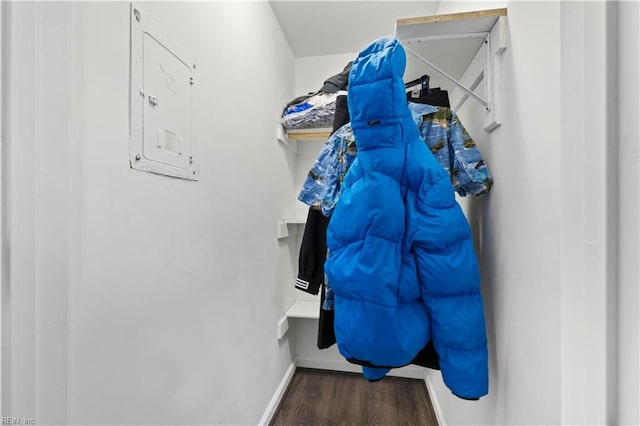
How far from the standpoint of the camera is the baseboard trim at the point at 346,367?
6.35 feet

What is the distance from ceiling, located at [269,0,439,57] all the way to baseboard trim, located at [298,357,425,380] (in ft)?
7.33

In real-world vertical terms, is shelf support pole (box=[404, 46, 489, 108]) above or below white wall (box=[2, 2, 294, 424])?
above

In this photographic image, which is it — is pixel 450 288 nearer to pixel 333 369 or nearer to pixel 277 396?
pixel 277 396

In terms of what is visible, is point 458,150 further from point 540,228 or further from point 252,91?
point 252,91

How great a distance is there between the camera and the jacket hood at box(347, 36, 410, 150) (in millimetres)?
→ 677

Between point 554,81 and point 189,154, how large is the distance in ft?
3.01

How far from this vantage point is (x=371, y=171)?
71 cm

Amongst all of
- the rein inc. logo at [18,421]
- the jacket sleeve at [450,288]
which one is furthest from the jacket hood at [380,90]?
the rein inc. logo at [18,421]

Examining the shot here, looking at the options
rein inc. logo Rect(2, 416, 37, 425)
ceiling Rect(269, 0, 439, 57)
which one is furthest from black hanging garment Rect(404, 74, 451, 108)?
rein inc. logo Rect(2, 416, 37, 425)

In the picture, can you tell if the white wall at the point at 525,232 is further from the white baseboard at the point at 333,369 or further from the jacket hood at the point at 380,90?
the white baseboard at the point at 333,369

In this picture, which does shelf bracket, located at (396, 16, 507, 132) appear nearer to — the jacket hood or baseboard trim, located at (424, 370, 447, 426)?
the jacket hood

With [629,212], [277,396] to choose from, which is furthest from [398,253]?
[277,396]

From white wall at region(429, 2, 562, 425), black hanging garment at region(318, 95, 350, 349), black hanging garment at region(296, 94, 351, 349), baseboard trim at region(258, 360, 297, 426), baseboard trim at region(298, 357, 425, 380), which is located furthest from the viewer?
baseboard trim at region(298, 357, 425, 380)

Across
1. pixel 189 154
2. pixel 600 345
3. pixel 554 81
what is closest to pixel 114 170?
pixel 189 154
